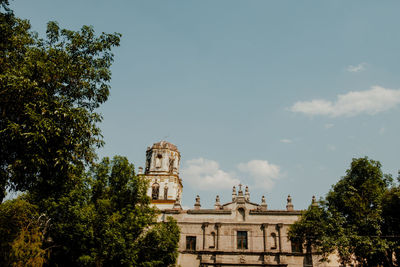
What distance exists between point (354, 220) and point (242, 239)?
32.3 ft

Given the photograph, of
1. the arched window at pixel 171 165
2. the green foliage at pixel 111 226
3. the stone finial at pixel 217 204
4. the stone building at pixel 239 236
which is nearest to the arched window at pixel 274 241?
the stone building at pixel 239 236

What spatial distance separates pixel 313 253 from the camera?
78.1 feet

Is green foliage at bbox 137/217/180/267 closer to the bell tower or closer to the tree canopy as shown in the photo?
the tree canopy

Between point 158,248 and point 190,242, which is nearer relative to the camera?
point 158,248

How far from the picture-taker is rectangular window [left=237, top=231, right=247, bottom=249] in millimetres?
25703

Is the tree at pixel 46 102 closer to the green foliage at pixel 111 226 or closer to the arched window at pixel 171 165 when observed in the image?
the green foliage at pixel 111 226

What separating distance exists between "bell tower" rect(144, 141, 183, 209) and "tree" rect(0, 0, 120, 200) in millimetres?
21197

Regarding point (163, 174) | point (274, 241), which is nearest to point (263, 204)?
point (274, 241)

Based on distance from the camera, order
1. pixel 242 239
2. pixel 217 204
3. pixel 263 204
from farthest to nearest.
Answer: pixel 217 204 → pixel 263 204 → pixel 242 239

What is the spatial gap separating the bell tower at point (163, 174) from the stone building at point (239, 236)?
21.1ft

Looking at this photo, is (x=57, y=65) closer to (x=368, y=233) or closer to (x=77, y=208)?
(x=77, y=208)

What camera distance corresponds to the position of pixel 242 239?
25938 mm

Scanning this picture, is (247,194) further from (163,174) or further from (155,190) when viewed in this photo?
(155,190)

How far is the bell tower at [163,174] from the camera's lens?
3456 centimetres
